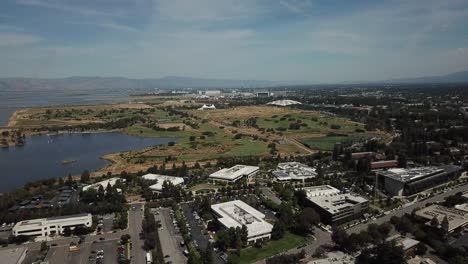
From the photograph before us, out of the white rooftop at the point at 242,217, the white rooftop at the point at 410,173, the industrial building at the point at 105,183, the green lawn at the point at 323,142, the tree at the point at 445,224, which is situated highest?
the white rooftop at the point at 410,173

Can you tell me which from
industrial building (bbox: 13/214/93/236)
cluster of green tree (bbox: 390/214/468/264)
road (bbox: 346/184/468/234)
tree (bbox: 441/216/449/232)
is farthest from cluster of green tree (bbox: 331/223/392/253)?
industrial building (bbox: 13/214/93/236)

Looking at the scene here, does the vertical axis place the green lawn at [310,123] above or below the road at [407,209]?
above

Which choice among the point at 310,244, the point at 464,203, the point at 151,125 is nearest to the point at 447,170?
the point at 464,203

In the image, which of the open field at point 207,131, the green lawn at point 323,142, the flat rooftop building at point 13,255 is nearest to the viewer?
the flat rooftop building at point 13,255

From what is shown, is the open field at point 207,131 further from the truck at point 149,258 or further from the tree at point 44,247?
the truck at point 149,258

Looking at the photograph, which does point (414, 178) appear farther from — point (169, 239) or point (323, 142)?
point (323, 142)

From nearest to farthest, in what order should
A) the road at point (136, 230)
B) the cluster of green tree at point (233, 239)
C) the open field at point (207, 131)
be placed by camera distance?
the road at point (136, 230) → the cluster of green tree at point (233, 239) → the open field at point (207, 131)

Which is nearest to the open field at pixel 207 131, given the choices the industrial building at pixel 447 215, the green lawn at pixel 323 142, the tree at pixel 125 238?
the green lawn at pixel 323 142

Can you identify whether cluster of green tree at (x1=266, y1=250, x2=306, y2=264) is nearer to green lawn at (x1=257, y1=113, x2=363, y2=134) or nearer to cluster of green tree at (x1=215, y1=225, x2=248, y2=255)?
cluster of green tree at (x1=215, y1=225, x2=248, y2=255)
